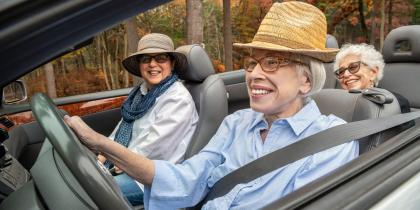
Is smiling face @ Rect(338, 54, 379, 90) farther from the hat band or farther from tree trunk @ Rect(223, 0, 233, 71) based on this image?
tree trunk @ Rect(223, 0, 233, 71)

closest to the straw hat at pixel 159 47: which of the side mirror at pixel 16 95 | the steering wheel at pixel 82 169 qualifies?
the side mirror at pixel 16 95

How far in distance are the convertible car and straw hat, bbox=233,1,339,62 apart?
0.34 m

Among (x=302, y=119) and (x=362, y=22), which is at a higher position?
(x=302, y=119)

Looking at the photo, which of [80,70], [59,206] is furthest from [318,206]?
[80,70]

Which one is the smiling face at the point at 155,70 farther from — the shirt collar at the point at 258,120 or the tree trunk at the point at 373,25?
the tree trunk at the point at 373,25

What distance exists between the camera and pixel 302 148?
5.57 ft

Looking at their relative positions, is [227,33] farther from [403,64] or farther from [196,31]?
[403,64]

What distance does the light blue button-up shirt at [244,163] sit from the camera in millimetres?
1691

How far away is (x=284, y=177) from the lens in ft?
5.60

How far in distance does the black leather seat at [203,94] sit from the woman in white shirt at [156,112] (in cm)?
7

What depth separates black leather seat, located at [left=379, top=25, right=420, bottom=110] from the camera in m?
4.19

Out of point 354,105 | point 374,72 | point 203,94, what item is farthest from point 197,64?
point 374,72

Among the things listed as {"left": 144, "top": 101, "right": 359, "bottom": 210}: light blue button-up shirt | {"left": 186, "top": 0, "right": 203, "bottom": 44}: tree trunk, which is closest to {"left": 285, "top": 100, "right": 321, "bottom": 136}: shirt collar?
{"left": 144, "top": 101, "right": 359, "bottom": 210}: light blue button-up shirt

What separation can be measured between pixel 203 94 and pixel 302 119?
1.32 metres
